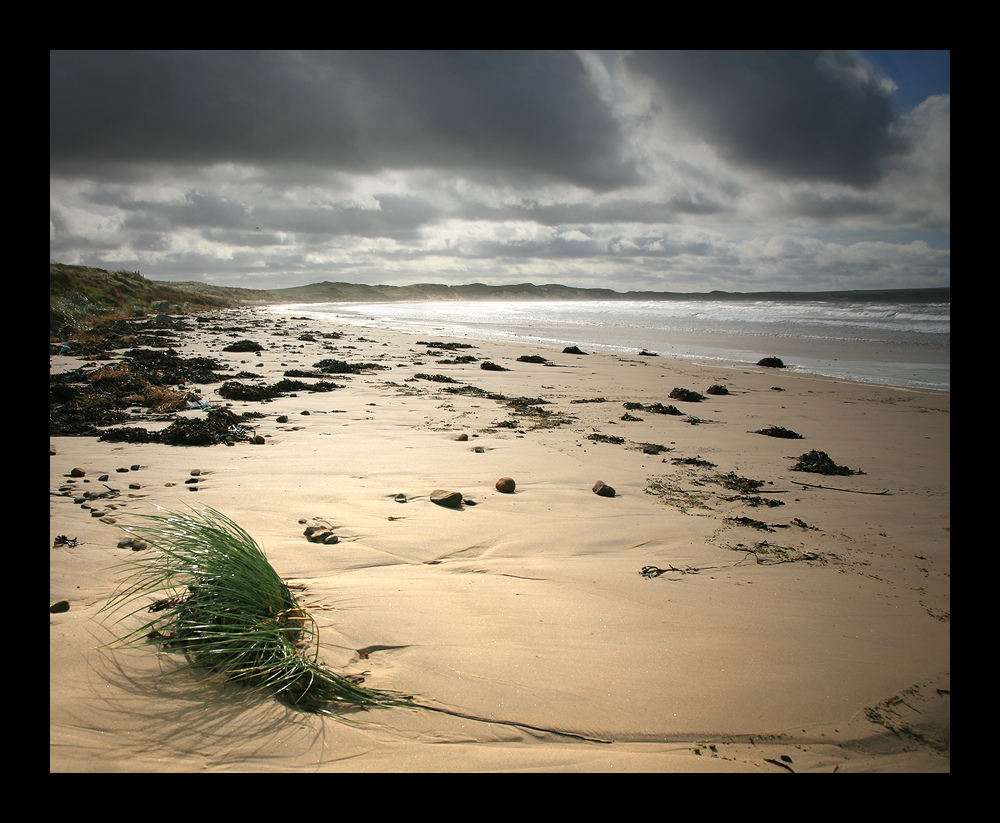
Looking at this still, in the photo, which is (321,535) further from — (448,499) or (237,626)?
(237,626)

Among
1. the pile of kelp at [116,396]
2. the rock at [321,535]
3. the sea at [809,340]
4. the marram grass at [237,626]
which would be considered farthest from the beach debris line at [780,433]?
the pile of kelp at [116,396]

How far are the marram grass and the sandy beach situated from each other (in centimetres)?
7

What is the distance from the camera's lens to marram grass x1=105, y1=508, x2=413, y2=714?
1658 millimetres

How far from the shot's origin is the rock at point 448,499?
11.9 ft

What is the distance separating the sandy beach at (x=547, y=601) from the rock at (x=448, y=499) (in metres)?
0.07

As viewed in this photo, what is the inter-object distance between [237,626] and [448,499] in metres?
1.97

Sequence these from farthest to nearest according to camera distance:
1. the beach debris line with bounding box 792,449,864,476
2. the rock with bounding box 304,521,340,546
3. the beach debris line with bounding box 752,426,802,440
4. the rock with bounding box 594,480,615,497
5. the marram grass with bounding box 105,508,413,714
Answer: the beach debris line with bounding box 752,426,802,440 < the beach debris line with bounding box 792,449,864,476 < the rock with bounding box 594,480,615,497 < the rock with bounding box 304,521,340,546 < the marram grass with bounding box 105,508,413,714

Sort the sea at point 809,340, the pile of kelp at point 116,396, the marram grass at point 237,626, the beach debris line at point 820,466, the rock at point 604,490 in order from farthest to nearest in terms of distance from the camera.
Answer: the sea at point 809,340
the pile of kelp at point 116,396
the beach debris line at point 820,466
the rock at point 604,490
the marram grass at point 237,626

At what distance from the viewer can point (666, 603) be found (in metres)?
2.49

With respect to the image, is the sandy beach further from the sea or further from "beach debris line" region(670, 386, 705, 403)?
the sea

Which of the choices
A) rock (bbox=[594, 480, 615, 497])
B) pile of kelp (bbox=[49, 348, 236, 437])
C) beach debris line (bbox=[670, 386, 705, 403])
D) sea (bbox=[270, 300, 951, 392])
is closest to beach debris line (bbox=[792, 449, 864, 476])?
rock (bbox=[594, 480, 615, 497])

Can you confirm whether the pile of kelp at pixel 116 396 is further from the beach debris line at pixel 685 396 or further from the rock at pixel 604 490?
the beach debris line at pixel 685 396
